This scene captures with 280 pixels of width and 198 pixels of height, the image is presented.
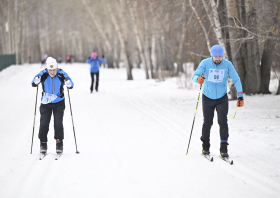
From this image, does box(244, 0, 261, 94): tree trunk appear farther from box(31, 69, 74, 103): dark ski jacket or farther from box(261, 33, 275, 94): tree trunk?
box(31, 69, 74, 103): dark ski jacket

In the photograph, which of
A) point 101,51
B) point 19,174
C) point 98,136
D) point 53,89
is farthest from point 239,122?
point 101,51

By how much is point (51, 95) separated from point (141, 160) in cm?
207

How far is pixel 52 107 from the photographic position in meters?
6.33

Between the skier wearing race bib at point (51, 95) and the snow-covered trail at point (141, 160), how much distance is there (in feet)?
1.39

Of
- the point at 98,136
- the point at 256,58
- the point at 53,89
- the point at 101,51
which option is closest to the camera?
the point at 53,89

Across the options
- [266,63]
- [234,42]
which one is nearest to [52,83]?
[234,42]

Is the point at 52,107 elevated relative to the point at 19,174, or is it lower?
elevated

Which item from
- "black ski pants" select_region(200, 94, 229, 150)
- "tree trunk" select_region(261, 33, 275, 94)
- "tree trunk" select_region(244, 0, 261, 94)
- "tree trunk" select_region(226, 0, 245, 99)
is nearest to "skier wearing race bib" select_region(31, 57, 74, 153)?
"black ski pants" select_region(200, 94, 229, 150)

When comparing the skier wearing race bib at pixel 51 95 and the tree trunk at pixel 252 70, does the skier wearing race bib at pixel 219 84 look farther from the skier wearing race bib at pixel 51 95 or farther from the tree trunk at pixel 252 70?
the tree trunk at pixel 252 70

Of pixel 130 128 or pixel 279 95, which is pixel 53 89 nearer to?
pixel 130 128

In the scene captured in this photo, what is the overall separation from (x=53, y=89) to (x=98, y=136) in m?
2.04

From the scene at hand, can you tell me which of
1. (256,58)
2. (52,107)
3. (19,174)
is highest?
(256,58)

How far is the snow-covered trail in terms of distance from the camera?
4.62 metres

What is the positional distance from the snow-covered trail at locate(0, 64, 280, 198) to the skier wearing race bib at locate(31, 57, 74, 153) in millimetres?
422
